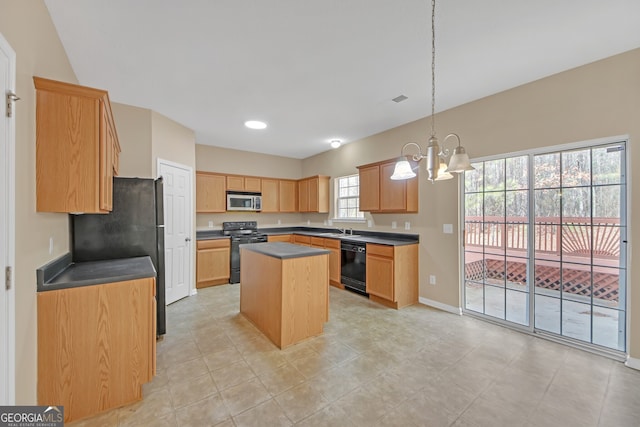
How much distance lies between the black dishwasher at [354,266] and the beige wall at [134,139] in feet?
10.4

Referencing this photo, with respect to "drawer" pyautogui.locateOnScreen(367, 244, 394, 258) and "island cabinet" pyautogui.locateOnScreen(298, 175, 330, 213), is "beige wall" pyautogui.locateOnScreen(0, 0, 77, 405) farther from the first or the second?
"island cabinet" pyautogui.locateOnScreen(298, 175, 330, 213)

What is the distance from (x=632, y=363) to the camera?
85.7 inches

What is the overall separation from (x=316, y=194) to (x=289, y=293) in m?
3.32

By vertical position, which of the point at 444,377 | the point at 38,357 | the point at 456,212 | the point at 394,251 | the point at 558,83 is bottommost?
the point at 444,377

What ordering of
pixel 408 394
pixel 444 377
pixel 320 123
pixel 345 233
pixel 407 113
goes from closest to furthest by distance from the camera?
pixel 408 394
pixel 444 377
pixel 407 113
pixel 320 123
pixel 345 233

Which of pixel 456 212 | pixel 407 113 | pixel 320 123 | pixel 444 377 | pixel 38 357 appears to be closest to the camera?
pixel 38 357

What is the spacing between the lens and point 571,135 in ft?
8.26

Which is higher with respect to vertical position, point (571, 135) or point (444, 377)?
point (571, 135)

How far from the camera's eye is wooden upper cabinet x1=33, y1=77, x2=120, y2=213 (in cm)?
155

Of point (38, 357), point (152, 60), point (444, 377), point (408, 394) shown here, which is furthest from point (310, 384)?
point (152, 60)

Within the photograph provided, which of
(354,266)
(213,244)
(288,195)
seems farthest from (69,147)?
(288,195)

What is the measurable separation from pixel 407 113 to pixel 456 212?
61.4 inches

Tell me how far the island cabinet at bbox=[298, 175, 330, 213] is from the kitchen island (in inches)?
110

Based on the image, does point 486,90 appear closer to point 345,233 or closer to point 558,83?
point 558,83
